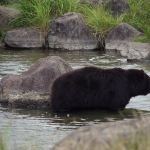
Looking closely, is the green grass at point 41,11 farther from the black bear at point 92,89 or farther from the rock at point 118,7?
the black bear at point 92,89

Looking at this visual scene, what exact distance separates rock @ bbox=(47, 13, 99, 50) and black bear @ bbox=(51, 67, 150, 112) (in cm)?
739

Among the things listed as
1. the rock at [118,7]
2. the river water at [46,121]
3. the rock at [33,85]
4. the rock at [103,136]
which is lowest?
the river water at [46,121]

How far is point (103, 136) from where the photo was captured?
3.93 metres

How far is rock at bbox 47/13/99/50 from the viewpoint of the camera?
1809cm

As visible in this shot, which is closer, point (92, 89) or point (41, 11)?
point (92, 89)

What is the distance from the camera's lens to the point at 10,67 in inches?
589

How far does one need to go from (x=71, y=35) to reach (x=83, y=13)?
1519 millimetres

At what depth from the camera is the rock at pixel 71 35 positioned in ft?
59.4

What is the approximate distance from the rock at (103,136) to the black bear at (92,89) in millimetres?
6258

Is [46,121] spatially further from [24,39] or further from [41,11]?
[41,11]

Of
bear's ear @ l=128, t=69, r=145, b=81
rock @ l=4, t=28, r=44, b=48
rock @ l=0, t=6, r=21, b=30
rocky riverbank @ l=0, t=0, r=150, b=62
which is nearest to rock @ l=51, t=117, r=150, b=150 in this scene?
bear's ear @ l=128, t=69, r=145, b=81

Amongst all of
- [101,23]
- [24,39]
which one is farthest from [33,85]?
[101,23]

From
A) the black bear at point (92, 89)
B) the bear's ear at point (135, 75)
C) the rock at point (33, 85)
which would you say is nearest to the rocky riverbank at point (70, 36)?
the rock at point (33, 85)

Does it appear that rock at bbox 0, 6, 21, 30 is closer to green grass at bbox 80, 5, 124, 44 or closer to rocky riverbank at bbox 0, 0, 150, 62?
rocky riverbank at bbox 0, 0, 150, 62
